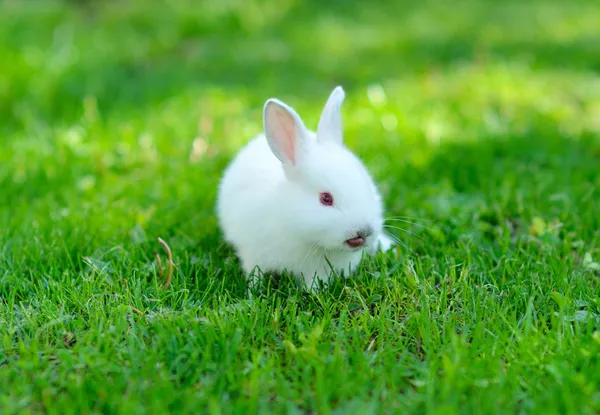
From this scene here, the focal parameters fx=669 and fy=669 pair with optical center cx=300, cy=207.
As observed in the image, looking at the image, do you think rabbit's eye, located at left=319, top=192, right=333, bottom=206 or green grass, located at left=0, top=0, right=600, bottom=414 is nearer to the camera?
green grass, located at left=0, top=0, right=600, bottom=414

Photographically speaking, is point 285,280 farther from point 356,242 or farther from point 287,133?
point 287,133

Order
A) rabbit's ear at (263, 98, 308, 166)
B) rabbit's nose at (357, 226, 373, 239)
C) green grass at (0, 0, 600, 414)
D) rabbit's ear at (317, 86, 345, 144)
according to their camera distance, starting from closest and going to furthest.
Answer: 1. green grass at (0, 0, 600, 414)
2. rabbit's nose at (357, 226, 373, 239)
3. rabbit's ear at (263, 98, 308, 166)
4. rabbit's ear at (317, 86, 345, 144)

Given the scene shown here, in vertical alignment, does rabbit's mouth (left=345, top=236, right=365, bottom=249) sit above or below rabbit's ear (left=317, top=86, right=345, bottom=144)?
below

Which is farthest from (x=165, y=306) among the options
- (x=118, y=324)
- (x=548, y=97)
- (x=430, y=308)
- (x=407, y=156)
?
(x=548, y=97)

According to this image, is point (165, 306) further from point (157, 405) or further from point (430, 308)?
point (430, 308)

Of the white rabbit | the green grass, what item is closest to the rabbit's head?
the white rabbit

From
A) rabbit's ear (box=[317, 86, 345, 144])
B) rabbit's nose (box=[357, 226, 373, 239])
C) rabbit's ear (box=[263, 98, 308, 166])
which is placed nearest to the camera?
rabbit's nose (box=[357, 226, 373, 239])

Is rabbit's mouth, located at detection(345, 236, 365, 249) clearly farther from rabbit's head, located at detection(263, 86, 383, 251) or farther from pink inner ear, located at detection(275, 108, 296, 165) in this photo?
pink inner ear, located at detection(275, 108, 296, 165)

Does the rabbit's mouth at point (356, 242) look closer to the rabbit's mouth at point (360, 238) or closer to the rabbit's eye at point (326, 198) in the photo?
the rabbit's mouth at point (360, 238)
